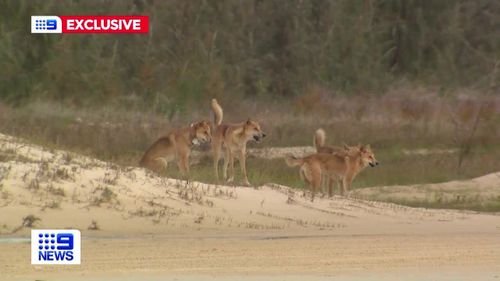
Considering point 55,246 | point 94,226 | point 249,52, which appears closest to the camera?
point 55,246

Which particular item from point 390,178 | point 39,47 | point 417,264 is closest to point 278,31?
point 39,47

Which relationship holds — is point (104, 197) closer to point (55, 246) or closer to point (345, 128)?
point (55, 246)

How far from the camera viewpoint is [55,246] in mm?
12891

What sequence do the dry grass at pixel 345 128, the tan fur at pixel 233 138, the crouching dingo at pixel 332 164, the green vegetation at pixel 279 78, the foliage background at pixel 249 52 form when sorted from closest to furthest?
the crouching dingo at pixel 332 164
the tan fur at pixel 233 138
the dry grass at pixel 345 128
the green vegetation at pixel 279 78
the foliage background at pixel 249 52

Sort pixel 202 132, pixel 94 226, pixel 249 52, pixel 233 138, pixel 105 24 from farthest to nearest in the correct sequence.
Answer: pixel 249 52 < pixel 105 24 < pixel 202 132 < pixel 233 138 < pixel 94 226

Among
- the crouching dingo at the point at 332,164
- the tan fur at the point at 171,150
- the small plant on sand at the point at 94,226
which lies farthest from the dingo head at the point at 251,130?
the small plant on sand at the point at 94,226

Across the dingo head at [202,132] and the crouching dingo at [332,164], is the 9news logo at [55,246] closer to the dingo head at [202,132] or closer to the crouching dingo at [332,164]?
the crouching dingo at [332,164]

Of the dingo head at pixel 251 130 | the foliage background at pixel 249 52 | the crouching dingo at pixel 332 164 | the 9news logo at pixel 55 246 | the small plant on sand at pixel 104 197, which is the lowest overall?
the 9news logo at pixel 55 246

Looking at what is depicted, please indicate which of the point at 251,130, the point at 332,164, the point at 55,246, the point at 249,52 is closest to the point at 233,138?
the point at 251,130

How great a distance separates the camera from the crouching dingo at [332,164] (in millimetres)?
20609

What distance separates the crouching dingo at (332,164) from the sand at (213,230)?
1.21m

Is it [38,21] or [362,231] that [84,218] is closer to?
[362,231]

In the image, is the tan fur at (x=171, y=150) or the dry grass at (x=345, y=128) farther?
the dry grass at (x=345, y=128)

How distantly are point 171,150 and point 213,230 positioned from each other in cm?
617
